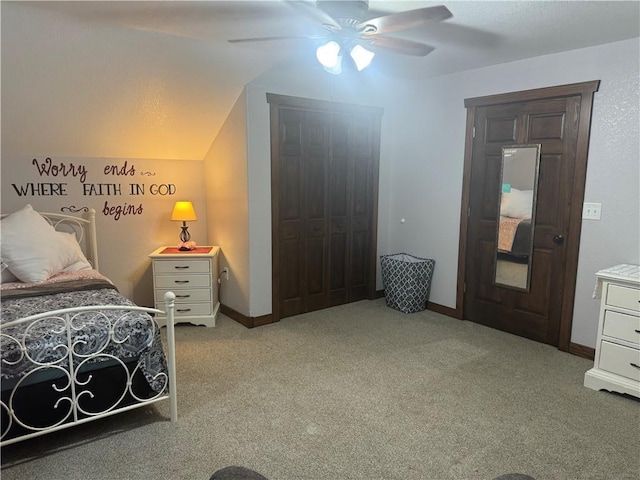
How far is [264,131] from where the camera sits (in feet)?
12.9

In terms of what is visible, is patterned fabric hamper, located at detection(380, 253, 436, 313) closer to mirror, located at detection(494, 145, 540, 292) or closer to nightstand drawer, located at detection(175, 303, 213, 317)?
mirror, located at detection(494, 145, 540, 292)

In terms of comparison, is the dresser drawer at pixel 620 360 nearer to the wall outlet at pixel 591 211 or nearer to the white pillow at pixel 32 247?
the wall outlet at pixel 591 211

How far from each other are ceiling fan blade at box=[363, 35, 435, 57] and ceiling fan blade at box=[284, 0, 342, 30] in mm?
199

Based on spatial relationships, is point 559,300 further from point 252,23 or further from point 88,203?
point 88,203

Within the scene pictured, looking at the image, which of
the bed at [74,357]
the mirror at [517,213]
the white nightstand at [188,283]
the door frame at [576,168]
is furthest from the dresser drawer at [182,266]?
the door frame at [576,168]

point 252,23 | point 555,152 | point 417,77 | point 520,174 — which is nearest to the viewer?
point 252,23

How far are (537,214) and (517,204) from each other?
19 cm

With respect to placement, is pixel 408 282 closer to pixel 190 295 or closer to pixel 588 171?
pixel 588 171

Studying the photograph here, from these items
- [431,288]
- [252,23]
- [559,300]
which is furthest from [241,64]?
[559,300]

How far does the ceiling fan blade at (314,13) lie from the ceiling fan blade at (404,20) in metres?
0.13

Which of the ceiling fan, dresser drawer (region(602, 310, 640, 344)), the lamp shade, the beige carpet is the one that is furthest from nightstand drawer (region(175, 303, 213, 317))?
dresser drawer (region(602, 310, 640, 344))

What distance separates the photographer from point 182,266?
4020mm

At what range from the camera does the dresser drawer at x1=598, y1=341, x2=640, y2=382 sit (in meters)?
2.81

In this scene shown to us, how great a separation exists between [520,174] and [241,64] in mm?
2470
